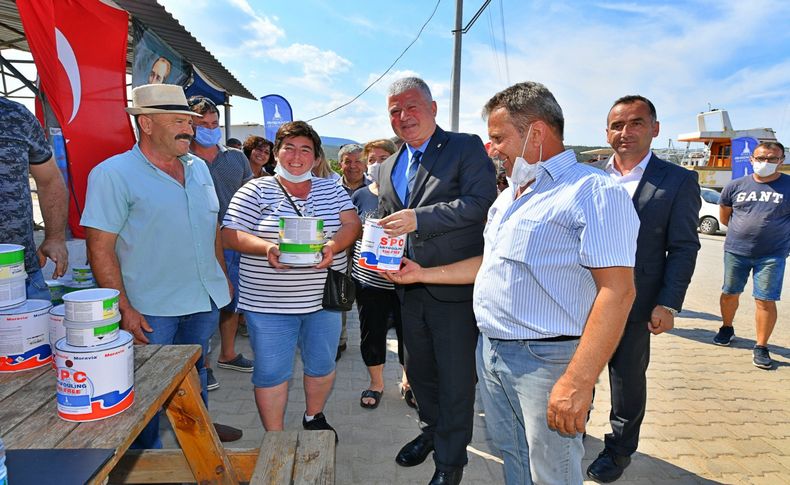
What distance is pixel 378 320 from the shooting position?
3668mm

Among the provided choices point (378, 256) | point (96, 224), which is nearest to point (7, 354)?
point (96, 224)

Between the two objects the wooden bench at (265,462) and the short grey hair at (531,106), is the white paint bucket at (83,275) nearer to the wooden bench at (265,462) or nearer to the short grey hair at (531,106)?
the wooden bench at (265,462)

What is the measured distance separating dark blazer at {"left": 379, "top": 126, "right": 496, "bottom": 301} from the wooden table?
4.09 ft

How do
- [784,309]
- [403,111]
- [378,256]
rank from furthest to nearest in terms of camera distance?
[784,309] → [403,111] → [378,256]

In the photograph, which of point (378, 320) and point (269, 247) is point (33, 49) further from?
point (378, 320)

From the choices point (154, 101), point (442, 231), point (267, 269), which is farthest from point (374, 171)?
point (154, 101)

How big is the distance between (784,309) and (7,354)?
29.7 ft

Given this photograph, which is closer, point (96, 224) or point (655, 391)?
point (96, 224)

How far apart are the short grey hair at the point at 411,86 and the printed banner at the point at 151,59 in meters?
5.11

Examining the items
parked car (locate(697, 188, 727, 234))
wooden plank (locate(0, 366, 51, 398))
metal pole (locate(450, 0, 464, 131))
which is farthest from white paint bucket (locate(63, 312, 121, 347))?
parked car (locate(697, 188, 727, 234))

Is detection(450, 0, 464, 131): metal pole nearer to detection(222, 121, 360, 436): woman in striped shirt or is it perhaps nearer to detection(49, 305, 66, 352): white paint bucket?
detection(222, 121, 360, 436): woman in striped shirt

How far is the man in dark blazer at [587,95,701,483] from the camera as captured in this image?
8.50 feet

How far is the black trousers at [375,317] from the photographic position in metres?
3.61

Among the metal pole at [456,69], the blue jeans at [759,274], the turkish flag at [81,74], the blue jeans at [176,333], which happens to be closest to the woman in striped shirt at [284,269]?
the blue jeans at [176,333]
